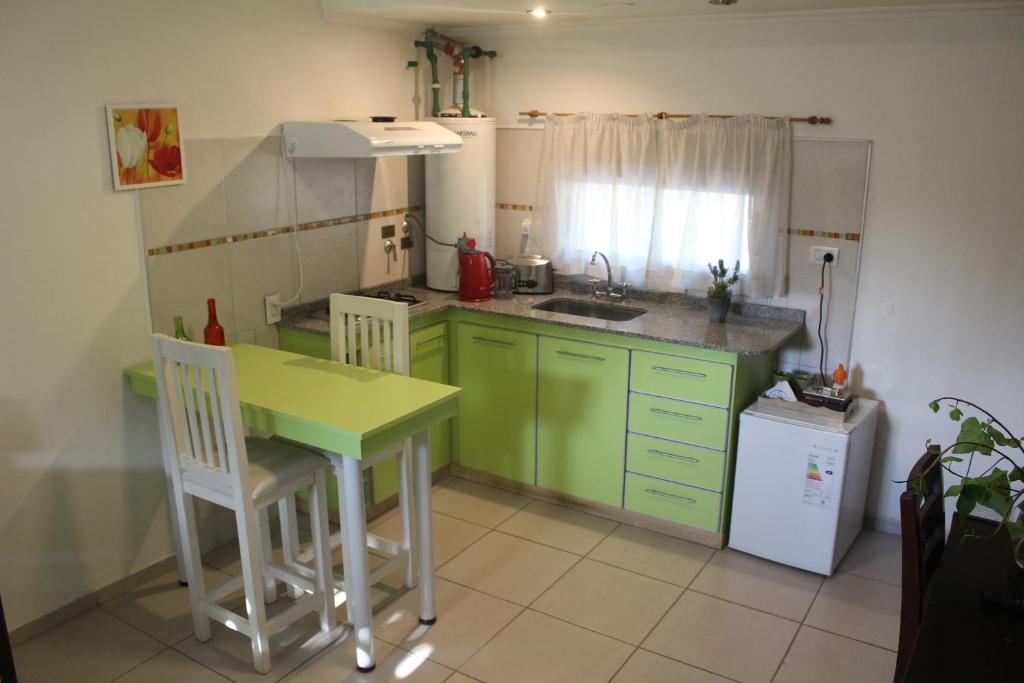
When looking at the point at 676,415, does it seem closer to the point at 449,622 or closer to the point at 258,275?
the point at 449,622

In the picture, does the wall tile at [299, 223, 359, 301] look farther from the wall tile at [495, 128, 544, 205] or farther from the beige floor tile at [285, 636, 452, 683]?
the beige floor tile at [285, 636, 452, 683]

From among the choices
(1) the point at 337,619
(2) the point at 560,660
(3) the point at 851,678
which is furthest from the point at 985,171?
(1) the point at 337,619

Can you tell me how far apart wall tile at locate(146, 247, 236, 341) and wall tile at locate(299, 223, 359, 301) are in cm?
43

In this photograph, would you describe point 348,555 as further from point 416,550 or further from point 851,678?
point 851,678

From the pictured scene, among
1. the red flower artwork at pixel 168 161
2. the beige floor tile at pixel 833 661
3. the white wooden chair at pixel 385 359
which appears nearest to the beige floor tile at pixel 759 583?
the beige floor tile at pixel 833 661

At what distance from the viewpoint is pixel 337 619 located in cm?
305

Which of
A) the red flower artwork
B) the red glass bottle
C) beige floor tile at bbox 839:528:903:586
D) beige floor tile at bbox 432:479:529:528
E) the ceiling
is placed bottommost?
beige floor tile at bbox 839:528:903:586

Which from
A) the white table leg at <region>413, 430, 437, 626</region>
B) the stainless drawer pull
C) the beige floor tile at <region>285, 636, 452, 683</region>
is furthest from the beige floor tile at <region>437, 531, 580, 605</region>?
the stainless drawer pull

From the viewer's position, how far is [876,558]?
137 inches

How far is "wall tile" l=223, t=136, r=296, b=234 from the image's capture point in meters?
3.35

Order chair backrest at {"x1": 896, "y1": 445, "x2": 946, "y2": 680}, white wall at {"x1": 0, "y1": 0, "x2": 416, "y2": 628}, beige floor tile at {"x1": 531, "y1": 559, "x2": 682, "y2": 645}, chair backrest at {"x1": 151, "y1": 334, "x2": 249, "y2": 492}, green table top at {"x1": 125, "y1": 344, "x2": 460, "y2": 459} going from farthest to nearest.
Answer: beige floor tile at {"x1": 531, "y1": 559, "x2": 682, "y2": 645} → white wall at {"x1": 0, "y1": 0, "x2": 416, "y2": 628} → green table top at {"x1": 125, "y1": 344, "x2": 460, "y2": 459} → chair backrest at {"x1": 151, "y1": 334, "x2": 249, "y2": 492} → chair backrest at {"x1": 896, "y1": 445, "x2": 946, "y2": 680}

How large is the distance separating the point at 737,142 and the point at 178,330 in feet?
7.90

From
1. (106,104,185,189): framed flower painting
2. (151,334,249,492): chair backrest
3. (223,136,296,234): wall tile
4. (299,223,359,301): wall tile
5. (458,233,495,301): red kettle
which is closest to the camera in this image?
(151,334,249,492): chair backrest

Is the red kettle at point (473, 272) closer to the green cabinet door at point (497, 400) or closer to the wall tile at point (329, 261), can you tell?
the green cabinet door at point (497, 400)
